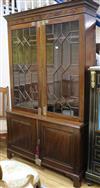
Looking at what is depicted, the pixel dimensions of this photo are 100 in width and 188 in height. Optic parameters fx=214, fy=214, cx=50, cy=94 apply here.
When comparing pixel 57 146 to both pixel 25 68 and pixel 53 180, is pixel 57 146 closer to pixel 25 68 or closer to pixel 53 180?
pixel 53 180

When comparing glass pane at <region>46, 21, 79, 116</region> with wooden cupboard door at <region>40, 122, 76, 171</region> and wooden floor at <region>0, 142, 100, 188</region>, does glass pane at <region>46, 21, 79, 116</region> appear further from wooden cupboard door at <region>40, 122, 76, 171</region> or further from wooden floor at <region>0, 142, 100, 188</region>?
wooden floor at <region>0, 142, 100, 188</region>

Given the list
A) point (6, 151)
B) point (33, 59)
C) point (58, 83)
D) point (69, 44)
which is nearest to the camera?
point (69, 44)

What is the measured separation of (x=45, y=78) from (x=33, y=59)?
31 centimetres

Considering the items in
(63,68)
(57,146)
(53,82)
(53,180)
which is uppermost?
(63,68)

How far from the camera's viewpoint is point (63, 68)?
241 cm

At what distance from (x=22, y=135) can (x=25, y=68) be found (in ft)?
2.90

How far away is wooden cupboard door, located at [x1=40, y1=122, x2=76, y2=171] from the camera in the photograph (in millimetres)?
2354

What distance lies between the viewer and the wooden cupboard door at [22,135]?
271 cm

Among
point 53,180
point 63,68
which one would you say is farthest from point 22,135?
point 63,68

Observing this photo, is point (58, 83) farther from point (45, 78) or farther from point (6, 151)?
point (6, 151)

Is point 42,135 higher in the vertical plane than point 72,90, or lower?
lower

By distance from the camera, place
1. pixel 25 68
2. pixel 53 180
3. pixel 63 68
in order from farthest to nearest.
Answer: pixel 25 68
pixel 53 180
pixel 63 68

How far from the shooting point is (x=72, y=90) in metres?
2.38

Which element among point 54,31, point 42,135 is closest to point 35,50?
point 54,31
